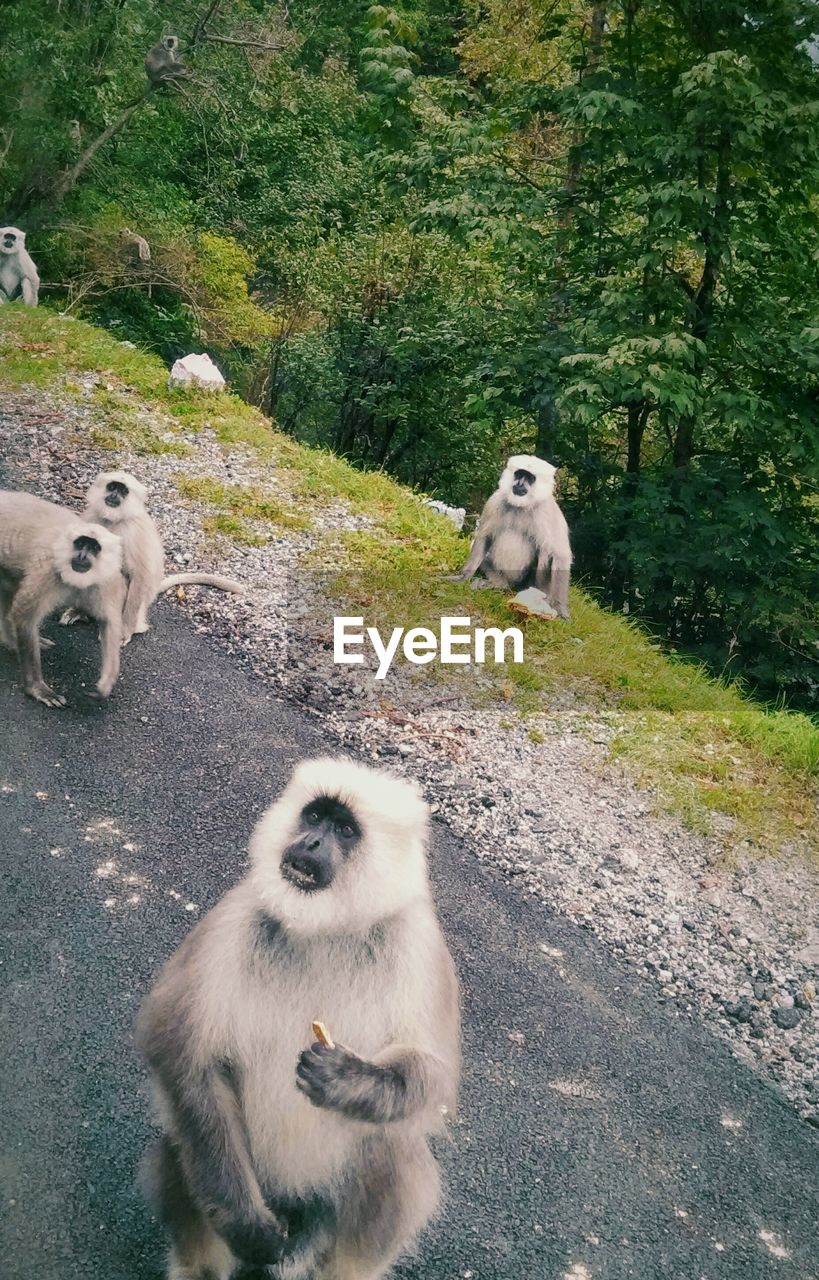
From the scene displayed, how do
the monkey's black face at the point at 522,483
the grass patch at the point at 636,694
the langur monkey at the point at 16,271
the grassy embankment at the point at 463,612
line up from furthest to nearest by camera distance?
the langur monkey at the point at 16,271 → the monkey's black face at the point at 522,483 → the grassy embankment at the point at 463,612 → the grass patch at the point at 636,694

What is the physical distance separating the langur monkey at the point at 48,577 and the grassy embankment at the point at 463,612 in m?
1.41

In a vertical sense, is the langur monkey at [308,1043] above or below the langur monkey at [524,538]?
below

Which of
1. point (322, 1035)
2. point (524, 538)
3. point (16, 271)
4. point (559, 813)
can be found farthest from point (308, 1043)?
point (16, 271)

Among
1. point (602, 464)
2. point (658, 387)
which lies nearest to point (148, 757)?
point (658, 387)

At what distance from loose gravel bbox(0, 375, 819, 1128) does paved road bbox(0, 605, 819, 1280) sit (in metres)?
0.17

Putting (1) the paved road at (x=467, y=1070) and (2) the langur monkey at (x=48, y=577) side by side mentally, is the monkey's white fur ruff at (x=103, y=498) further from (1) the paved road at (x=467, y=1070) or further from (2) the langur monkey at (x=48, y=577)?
(1) the paved road at (x=467, y=1070)

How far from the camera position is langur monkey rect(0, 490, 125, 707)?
13.8 ft

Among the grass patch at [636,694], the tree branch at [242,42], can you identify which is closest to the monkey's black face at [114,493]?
the grass patch at [636,694]

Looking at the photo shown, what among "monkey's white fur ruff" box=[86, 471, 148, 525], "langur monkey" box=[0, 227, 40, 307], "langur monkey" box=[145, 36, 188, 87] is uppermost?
"langur monkey" box=[145, 36, 188, 87]

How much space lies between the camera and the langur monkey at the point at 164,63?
7.71 metres

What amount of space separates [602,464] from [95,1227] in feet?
24.7

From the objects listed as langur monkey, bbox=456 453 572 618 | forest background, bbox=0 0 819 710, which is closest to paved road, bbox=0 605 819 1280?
langur monkey, bbox=456 453 572 618

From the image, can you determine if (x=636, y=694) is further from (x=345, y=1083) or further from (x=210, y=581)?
(x=345, y=1083)

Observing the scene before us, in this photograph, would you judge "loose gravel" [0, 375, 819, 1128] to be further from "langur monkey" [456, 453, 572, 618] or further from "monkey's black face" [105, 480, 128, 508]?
"langur monkey" [456, 453, 572, 618]
